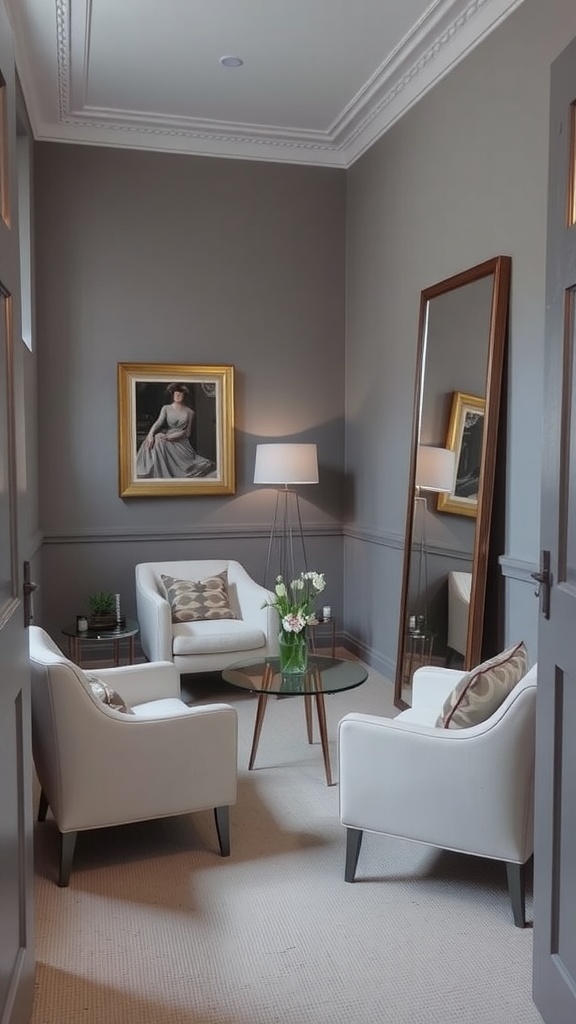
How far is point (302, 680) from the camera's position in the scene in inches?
139

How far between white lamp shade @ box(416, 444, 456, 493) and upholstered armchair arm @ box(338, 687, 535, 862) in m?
1.82

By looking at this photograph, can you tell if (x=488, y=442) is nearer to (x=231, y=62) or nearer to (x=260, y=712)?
(x=260, y=712)

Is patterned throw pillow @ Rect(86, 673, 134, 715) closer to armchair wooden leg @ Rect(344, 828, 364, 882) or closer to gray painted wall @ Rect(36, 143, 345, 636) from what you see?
armchair wooden leg @ Rect(344, 828, 364, 882)

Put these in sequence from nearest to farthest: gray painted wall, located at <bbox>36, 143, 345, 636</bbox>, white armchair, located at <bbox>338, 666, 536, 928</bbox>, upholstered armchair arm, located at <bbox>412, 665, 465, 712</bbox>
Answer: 1. white armchair, located at <bbox>338, 666, 536, 928</bbox>
2. upholstered armchair arm, located at <bbox>412, 665, 465, 712</bbox>
3. gray painted wall, located at <bbox>36, 143, 345, 636</bbox>

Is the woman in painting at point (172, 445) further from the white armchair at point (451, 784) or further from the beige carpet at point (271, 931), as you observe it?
the white armchair at point (451, 784)

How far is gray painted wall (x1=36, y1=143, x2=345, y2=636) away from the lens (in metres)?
5.38

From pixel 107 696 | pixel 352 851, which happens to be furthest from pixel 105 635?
pixel 352 851

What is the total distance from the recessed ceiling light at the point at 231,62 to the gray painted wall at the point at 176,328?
3.40ft

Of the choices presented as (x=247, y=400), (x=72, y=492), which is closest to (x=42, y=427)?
(x=72, y=492)

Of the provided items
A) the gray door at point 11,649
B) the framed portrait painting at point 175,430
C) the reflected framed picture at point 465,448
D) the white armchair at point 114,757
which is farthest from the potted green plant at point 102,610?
the gray door at point 11,649

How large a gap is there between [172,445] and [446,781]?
352 cm

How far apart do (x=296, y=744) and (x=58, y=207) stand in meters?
3.71

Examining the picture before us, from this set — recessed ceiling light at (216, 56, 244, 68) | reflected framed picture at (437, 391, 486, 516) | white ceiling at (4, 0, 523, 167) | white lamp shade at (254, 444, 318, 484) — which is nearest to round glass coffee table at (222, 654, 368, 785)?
reflected framed picture at (437, 391, 486, 516)

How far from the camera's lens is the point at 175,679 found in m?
3.51
